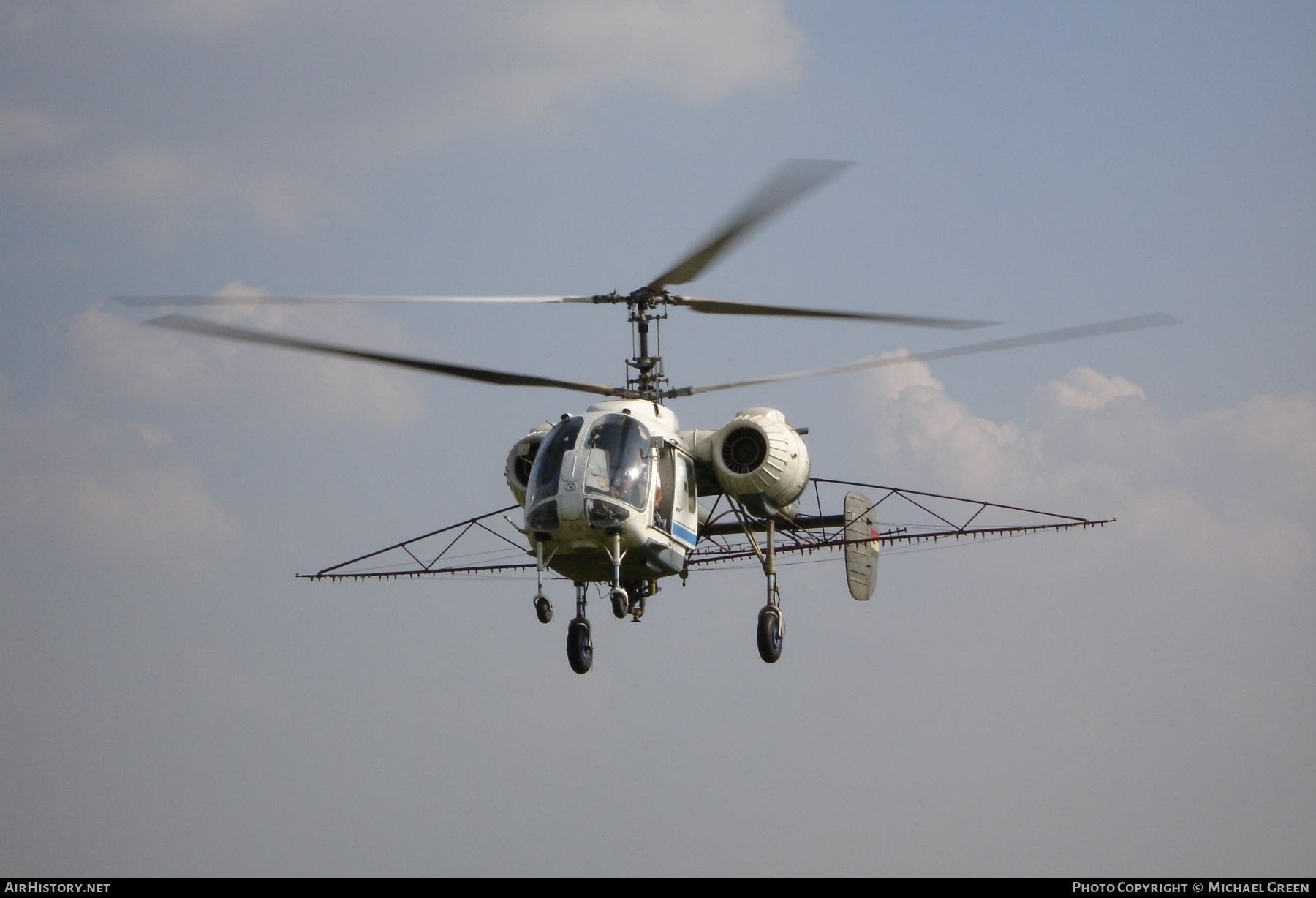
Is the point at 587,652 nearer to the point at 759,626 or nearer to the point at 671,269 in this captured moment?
the point at 759,626

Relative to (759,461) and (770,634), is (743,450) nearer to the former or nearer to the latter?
(759,461)

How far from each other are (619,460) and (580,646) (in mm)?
3249

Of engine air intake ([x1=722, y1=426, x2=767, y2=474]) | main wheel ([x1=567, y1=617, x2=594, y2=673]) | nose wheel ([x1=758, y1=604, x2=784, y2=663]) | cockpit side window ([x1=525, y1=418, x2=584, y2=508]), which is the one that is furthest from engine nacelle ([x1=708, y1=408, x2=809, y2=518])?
main wheel ([x1=567, y1=617, x2=594, y2=673])

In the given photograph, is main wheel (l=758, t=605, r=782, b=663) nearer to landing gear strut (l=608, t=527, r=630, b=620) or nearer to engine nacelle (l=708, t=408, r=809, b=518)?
engine nacelle (l=708, t=408, r=809, b=518)

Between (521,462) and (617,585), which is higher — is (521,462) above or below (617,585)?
above

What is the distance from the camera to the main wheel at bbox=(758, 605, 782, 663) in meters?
28.9

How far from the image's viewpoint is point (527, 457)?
29969 mm

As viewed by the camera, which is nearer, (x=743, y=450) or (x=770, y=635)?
(x=770, y=635)

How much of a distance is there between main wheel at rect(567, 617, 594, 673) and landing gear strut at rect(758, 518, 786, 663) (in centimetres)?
315

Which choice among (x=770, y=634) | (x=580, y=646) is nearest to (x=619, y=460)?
(x=580, y=646)

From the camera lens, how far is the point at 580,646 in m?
27.6

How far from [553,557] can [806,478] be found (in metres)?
5.66

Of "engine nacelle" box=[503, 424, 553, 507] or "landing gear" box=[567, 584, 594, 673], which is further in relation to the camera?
"engine nacelle" box=[503, 424, 553, 507]
